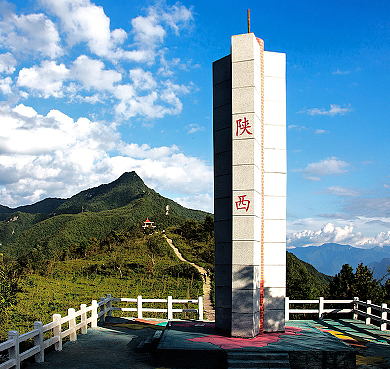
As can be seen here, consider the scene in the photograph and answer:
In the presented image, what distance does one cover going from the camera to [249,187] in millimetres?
9844

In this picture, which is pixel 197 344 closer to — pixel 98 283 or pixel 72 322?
pixel 72 322

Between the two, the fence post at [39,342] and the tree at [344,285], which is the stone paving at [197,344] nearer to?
the fence post at [39,342]

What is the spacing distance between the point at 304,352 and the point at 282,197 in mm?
4319

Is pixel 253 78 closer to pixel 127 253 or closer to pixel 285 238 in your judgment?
pixel 285 238

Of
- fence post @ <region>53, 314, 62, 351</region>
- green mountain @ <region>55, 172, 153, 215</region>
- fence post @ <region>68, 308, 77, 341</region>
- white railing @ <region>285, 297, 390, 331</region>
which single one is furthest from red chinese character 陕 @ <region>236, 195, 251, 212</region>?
green mountain @ <region>55, 172, 153, 215</region>

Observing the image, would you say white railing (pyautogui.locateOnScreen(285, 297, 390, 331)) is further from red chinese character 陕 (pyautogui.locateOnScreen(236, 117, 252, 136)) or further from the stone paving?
red chinese character 陕 (pyautogui.locateOnScreen(236, 117, 252, 136))

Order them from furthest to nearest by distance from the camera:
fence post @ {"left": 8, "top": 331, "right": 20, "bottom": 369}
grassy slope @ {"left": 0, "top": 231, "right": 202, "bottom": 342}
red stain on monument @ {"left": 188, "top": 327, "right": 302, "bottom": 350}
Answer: grassy slope @ {"left": 0, "top": 231, "right": 202, "bottom": 342}
red stain on monument @ {"left": 188, "top": 327, "right": 302, "bottom": 350}
fence post @ {"left": 8, "top": 331, "right": 20, "bottom": 369}

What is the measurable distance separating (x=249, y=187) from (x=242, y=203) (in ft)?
1.51

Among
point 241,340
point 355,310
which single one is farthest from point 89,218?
point 241,340

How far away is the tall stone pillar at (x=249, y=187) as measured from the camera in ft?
31.8

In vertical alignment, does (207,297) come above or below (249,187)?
below

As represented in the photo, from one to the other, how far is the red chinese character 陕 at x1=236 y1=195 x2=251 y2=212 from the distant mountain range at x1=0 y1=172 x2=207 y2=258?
44655 millimetres

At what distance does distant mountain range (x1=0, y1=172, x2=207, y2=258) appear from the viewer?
83.6m

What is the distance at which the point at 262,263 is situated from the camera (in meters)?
10.4
